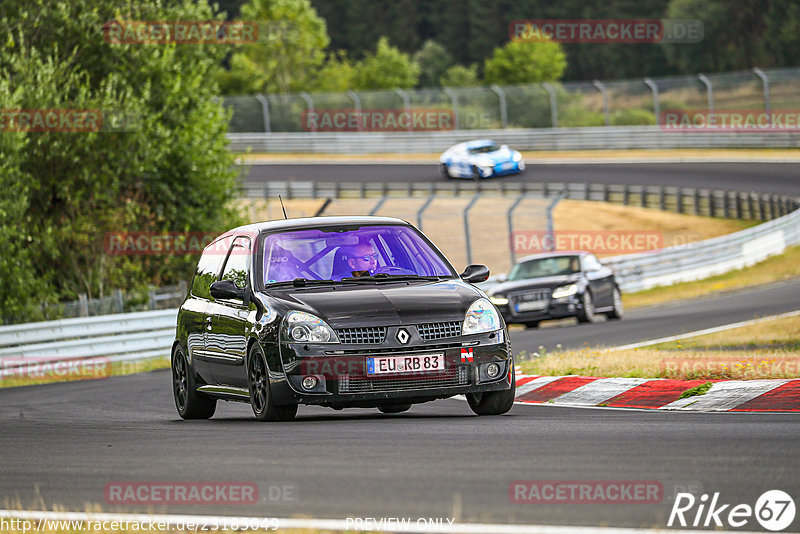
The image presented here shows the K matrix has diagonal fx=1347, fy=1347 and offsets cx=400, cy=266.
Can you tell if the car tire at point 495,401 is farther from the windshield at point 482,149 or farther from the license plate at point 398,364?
the windshield at point 482,149

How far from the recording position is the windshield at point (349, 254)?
10.1 meters

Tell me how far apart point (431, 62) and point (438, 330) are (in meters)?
107

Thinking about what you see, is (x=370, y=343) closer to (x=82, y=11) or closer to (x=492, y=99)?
(x=82, y=11)

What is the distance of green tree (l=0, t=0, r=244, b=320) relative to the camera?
24.2 meters

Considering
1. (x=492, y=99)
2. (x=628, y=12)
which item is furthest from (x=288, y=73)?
(x=492, y=99)

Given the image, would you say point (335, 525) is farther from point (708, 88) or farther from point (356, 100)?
point (356, 100)

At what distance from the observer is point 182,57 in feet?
93.1

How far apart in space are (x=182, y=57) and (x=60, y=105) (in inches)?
178

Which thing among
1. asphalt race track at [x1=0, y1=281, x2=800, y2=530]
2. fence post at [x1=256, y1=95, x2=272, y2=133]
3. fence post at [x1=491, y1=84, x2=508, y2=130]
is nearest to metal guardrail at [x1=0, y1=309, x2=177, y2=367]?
asphalt race track at [x1=0, y1=281, x2=800, y2=530]

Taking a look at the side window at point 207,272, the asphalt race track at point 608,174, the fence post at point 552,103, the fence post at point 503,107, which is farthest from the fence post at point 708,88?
the side window at point 207,272

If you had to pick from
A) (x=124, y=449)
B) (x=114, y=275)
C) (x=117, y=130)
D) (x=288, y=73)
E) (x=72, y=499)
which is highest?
(x=72, y=499)

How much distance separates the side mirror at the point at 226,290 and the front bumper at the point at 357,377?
972mm

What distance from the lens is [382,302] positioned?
934cm

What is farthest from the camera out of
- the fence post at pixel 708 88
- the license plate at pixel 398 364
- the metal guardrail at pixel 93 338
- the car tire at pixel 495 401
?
the fence post at pixel 708 88
